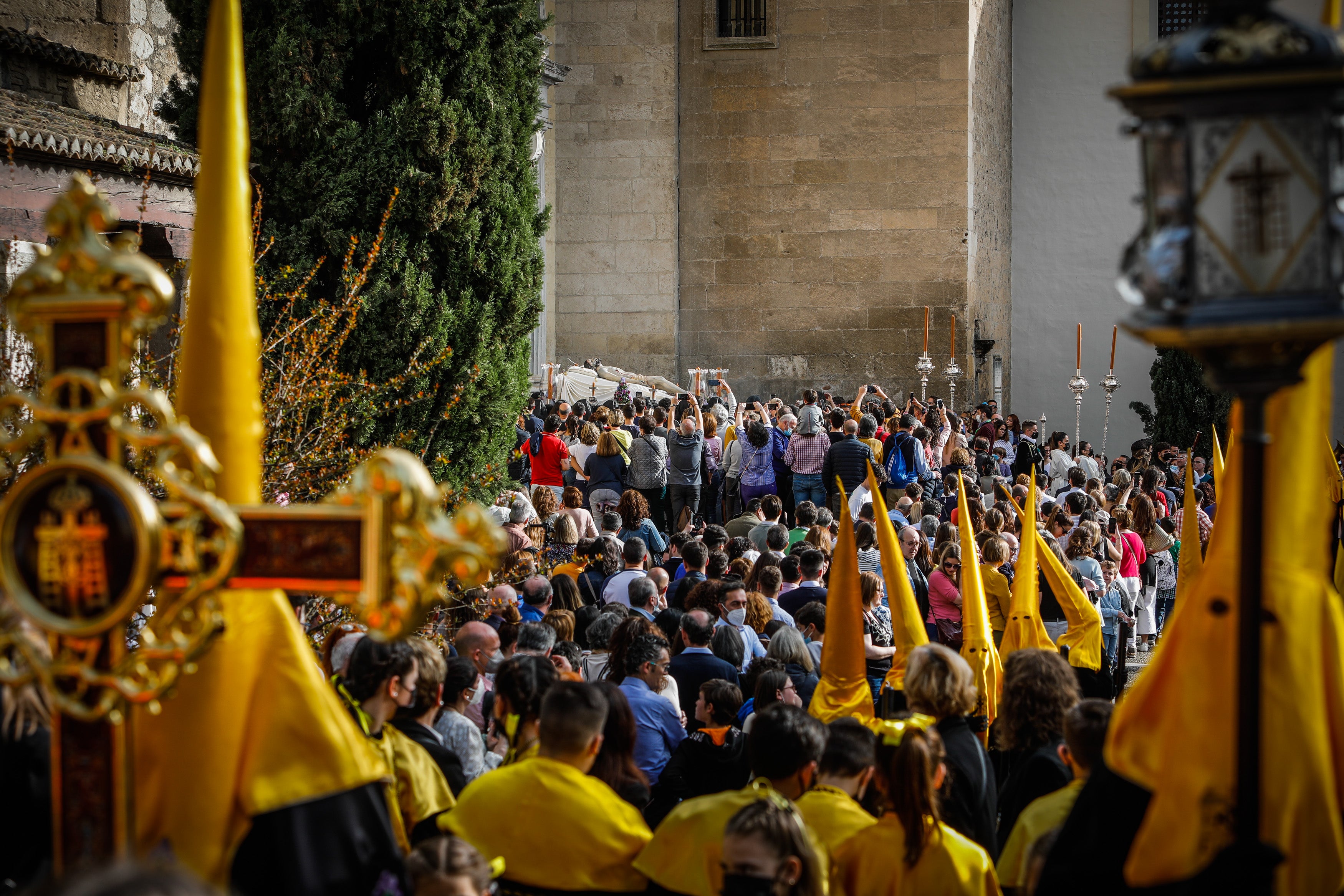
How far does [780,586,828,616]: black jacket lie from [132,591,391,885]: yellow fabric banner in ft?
18.8

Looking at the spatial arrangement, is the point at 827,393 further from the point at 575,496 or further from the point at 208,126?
the point at 208,126

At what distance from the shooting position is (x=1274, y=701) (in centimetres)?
221

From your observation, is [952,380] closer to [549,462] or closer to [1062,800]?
[549,462]

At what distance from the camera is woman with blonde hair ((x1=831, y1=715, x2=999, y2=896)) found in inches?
138

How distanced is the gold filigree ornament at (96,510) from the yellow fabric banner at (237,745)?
0.68 feet

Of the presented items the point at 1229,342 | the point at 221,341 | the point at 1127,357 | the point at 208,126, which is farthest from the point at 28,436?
the point at 1127,357

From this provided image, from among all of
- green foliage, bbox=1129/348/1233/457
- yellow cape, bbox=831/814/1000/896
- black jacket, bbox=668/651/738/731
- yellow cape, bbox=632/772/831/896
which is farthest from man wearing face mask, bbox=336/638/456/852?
green foliage, bbox=1129/348/1233/457

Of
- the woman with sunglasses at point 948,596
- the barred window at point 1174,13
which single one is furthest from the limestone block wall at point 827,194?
the woman with sunglasses at point 948,596

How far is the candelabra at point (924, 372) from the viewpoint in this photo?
66.8ft

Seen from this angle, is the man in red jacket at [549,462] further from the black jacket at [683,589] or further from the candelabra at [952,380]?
the candelabra at [952,380]

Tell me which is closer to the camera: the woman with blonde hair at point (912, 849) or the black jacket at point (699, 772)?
the woman with blonde hair at point (912, 849)

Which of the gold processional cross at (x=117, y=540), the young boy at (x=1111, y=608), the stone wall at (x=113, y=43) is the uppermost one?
the stone wall at (x=113, y=43)

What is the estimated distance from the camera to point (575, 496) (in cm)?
1043

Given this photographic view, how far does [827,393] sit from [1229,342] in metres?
19.0
